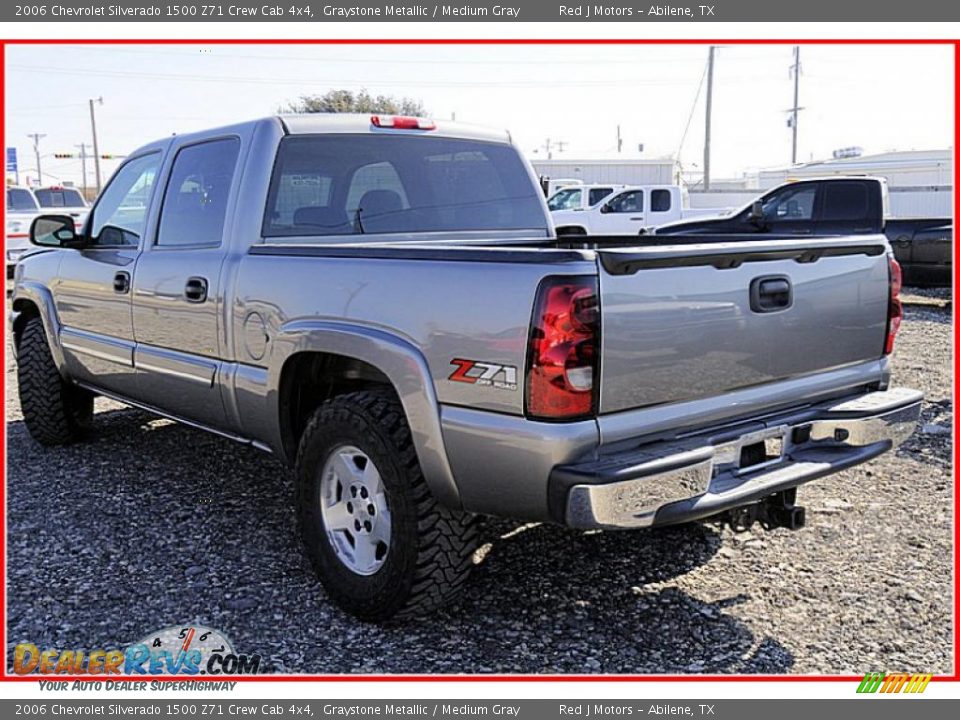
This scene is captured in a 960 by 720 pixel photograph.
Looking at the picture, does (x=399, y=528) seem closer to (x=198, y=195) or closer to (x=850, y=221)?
(x=198, y=195)

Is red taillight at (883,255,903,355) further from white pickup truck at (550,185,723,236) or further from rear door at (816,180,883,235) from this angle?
white pickup truck at (550,185,723,236)

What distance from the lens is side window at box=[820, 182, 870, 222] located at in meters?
12.1

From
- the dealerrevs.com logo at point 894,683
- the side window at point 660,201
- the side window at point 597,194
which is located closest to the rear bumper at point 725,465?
the dealerrevs.com logo at point 894,683

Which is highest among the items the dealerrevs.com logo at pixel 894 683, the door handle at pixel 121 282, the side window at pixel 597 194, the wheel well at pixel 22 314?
the side window at pixel 597 194

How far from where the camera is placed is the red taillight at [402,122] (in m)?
4.52

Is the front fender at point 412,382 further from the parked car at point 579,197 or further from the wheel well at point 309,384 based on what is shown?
the parked car at point 579,197

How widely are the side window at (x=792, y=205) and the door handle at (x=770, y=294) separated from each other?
988 centimetres

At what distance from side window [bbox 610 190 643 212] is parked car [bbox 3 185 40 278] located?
11838mm

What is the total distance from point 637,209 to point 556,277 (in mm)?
18342

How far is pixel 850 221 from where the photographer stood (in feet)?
39.6

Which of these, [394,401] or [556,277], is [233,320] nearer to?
[394,401]

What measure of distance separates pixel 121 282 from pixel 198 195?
2.45 ft

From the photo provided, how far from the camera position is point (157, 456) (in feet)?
18.9

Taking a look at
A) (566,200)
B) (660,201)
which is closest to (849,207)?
(660,201)
